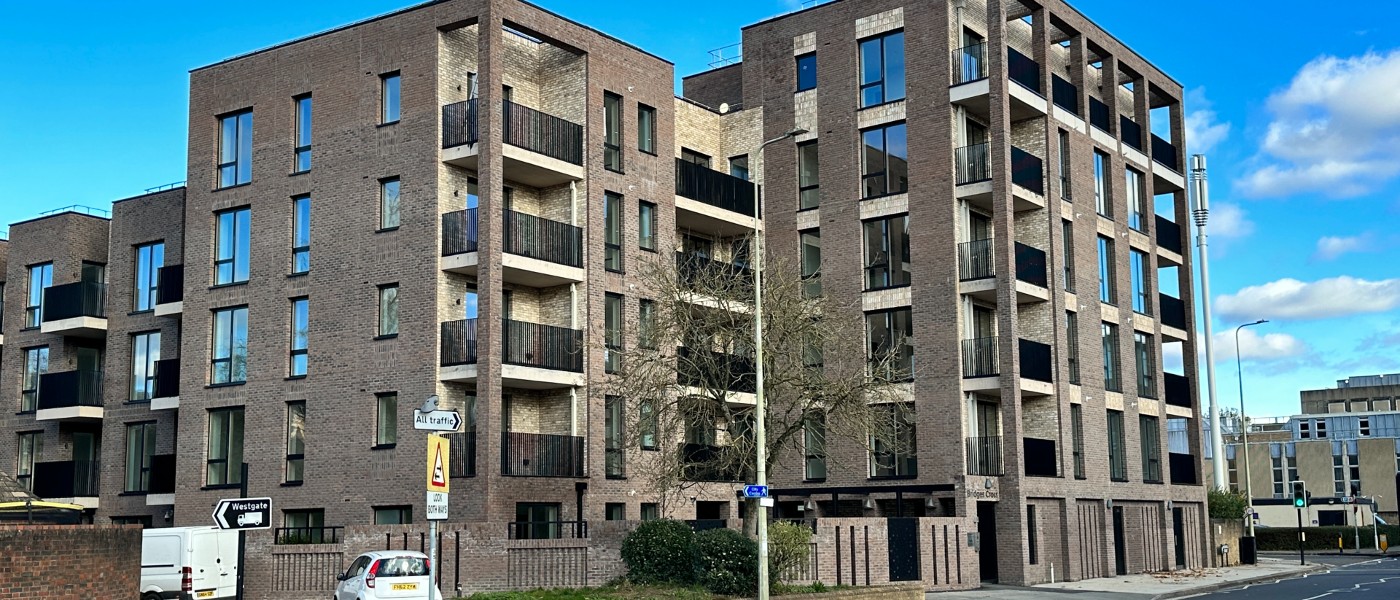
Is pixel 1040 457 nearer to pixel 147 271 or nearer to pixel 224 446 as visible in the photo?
pixel 224 446

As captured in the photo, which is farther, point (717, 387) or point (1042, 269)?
point (1042, 269)

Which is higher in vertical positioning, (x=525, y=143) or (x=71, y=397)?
(x=525, y=143)

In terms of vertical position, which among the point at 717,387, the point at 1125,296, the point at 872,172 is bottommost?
the point at 717,387

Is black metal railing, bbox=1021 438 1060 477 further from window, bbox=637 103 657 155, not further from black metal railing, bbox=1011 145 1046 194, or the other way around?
window, bbox=637 103 657 155

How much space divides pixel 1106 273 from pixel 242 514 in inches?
1332

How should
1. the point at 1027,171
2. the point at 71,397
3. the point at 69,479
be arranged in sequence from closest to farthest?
the point at 1027,171 → the point at 71,397 → the point at 69,479

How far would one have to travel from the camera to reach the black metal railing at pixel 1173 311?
5084 centimetres

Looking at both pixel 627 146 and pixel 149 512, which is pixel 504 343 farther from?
pixel 149 512

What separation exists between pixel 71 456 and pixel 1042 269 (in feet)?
102

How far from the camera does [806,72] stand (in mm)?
44469

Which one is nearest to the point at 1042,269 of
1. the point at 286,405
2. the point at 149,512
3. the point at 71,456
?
the point at 286,405

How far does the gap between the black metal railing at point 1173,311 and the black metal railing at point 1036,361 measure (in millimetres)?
9989

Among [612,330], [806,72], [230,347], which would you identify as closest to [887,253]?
[806,72]

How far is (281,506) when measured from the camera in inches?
1460
